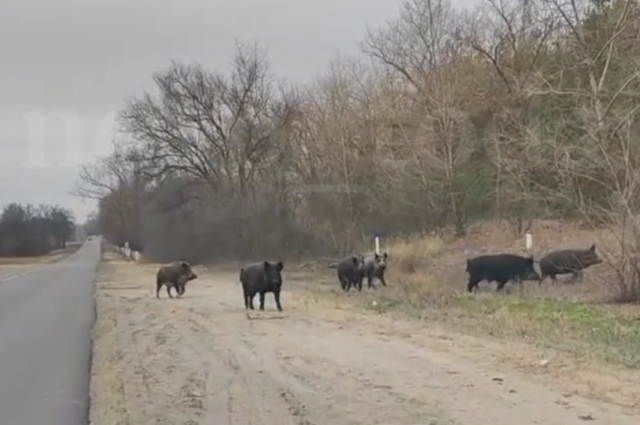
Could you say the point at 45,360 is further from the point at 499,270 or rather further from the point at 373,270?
the point at 373,270

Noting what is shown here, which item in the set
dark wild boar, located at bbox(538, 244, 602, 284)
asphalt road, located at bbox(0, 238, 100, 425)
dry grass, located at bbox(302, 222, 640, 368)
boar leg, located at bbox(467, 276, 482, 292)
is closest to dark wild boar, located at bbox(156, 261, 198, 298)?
asphalt road, located at bbox(0, 238, 100, 425)

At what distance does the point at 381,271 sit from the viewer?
2847 centimetres

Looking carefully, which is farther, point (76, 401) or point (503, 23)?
point (503, 23)

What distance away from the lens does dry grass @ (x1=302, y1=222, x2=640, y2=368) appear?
14.2 m

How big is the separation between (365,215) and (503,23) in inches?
465

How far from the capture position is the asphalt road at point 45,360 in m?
9.84

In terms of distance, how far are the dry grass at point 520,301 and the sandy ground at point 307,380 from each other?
5.52 feet

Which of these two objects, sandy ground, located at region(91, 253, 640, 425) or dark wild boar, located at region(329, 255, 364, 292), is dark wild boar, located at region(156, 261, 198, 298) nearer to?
dark wild boar, located at region(329, 255, 364, 292)

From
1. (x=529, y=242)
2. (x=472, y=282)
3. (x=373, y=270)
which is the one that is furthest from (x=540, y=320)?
(x=529, y=242)

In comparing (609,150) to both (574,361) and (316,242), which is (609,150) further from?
(316,242)

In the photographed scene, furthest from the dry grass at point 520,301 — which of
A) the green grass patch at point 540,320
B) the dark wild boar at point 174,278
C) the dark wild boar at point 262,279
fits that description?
the dark wild boar at point 174,278

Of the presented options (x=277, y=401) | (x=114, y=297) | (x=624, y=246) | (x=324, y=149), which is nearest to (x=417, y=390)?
(x=277, y=401)

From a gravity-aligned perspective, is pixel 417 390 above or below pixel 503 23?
below

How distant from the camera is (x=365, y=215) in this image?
4456 cm
